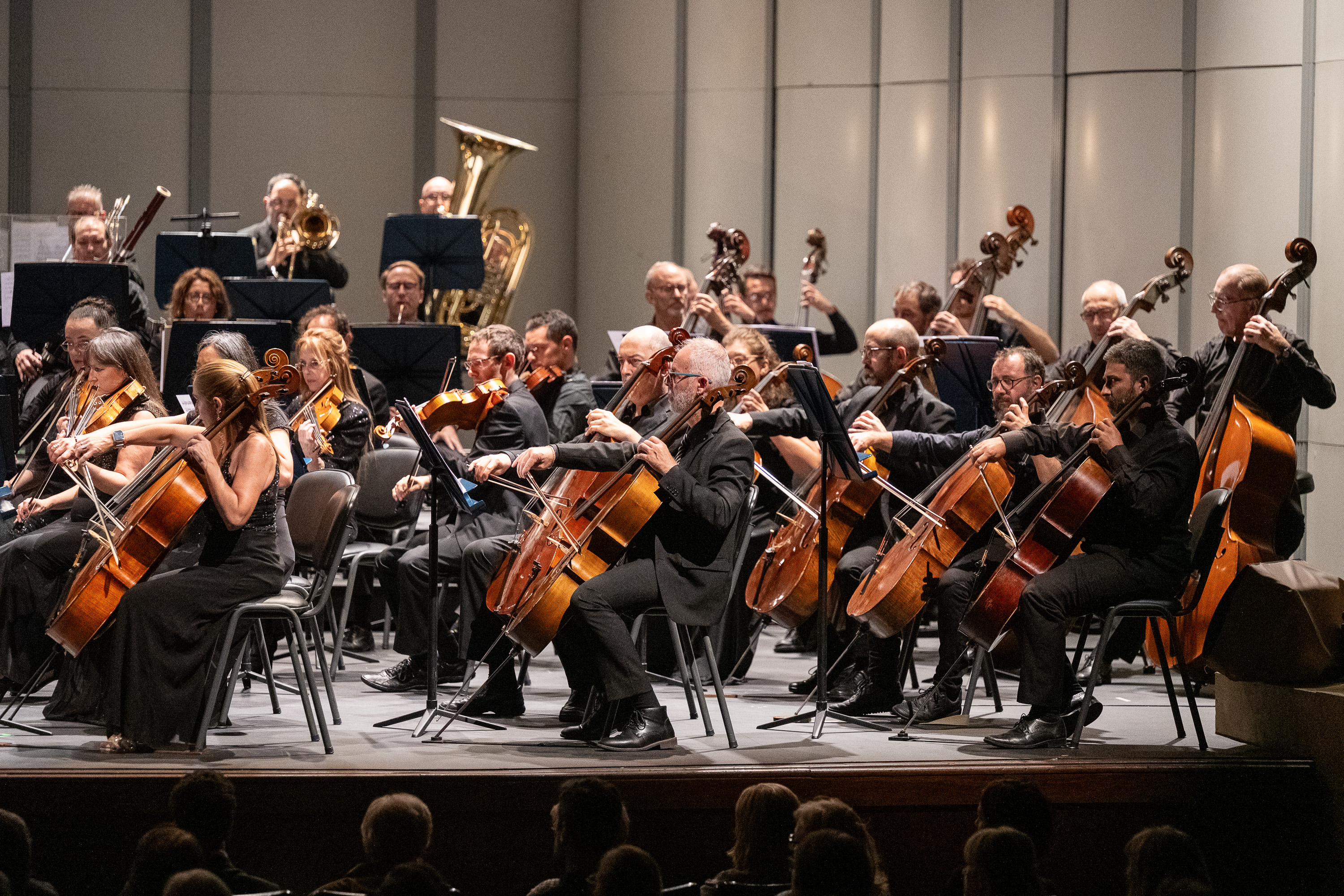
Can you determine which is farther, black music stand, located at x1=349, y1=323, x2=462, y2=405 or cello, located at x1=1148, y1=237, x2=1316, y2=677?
black music stand, located at x1=349, y1=323, x2=462, y2=405

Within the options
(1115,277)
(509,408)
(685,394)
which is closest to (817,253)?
(1115,277)

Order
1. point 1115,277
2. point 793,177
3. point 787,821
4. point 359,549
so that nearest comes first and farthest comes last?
point 787,821, point 359,549, point 1115,277, point 793,177

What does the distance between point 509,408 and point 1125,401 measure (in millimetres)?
1998

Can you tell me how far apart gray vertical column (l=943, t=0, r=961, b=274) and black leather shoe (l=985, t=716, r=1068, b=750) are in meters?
3.91

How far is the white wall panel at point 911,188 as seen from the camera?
8047mm

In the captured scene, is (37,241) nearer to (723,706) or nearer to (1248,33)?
(723,706)

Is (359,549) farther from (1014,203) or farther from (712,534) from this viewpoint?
(1014,203)

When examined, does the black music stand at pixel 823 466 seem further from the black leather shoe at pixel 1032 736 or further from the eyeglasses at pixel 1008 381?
the eyeglasses at pixel 1008 381

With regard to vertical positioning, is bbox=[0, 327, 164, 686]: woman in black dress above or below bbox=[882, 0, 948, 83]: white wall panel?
below

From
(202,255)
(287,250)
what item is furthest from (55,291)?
(287,250)

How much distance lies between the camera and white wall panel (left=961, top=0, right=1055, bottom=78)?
7.54 m

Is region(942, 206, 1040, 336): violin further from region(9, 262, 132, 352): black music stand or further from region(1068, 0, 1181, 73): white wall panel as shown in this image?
region(9, 262, 132, 352): black music stand

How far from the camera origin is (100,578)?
4.25m

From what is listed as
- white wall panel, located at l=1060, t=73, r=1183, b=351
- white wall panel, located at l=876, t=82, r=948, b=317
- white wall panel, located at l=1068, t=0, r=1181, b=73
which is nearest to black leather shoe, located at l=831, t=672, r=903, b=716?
white wall panel, located at l=1060, t=73, r=1183, b=351
